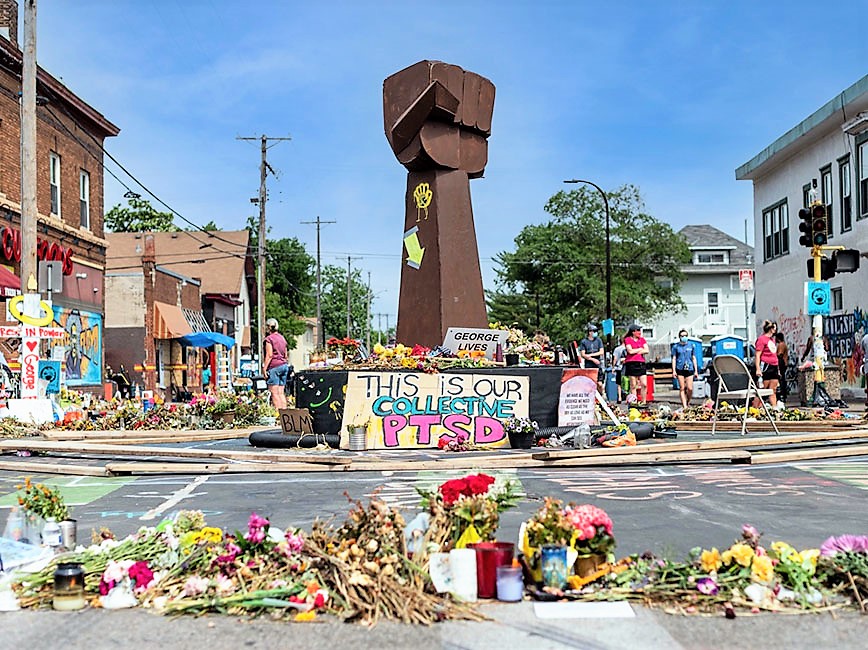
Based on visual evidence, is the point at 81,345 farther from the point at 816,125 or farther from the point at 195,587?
the point at 195,587

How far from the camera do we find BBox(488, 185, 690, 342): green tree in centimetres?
5838

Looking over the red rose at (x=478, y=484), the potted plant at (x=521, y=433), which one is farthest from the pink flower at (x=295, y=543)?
the potted plant at (x=521, y=433)

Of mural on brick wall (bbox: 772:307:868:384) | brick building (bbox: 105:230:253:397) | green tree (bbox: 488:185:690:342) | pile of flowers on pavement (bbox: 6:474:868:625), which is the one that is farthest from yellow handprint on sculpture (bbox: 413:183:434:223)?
green tree (bbox: 488:185:690:342)

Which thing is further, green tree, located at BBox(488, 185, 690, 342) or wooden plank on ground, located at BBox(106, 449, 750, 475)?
green tree, located at BBox(488, 185, 690, 342)

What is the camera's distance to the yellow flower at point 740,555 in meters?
5.21

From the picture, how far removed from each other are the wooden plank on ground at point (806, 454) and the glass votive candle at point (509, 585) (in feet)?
22.0

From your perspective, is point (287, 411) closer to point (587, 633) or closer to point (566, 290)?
→ point (587, 633)

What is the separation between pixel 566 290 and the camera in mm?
58906

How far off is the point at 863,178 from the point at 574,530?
25.2m

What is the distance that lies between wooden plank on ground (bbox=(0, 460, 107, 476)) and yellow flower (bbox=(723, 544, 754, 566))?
25.5 ft

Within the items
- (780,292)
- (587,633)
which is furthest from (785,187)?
(587,633)

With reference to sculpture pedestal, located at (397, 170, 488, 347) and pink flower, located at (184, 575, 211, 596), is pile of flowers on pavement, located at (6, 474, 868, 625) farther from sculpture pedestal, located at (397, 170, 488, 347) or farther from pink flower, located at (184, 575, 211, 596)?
sculpture pedestal, located at (397, 170, 488, 347)

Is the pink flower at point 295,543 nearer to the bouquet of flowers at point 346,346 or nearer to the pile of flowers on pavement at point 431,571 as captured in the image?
the pile of flowers on pavement at point 431,571

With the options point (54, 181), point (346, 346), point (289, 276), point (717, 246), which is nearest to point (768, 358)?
point (346, 346)
